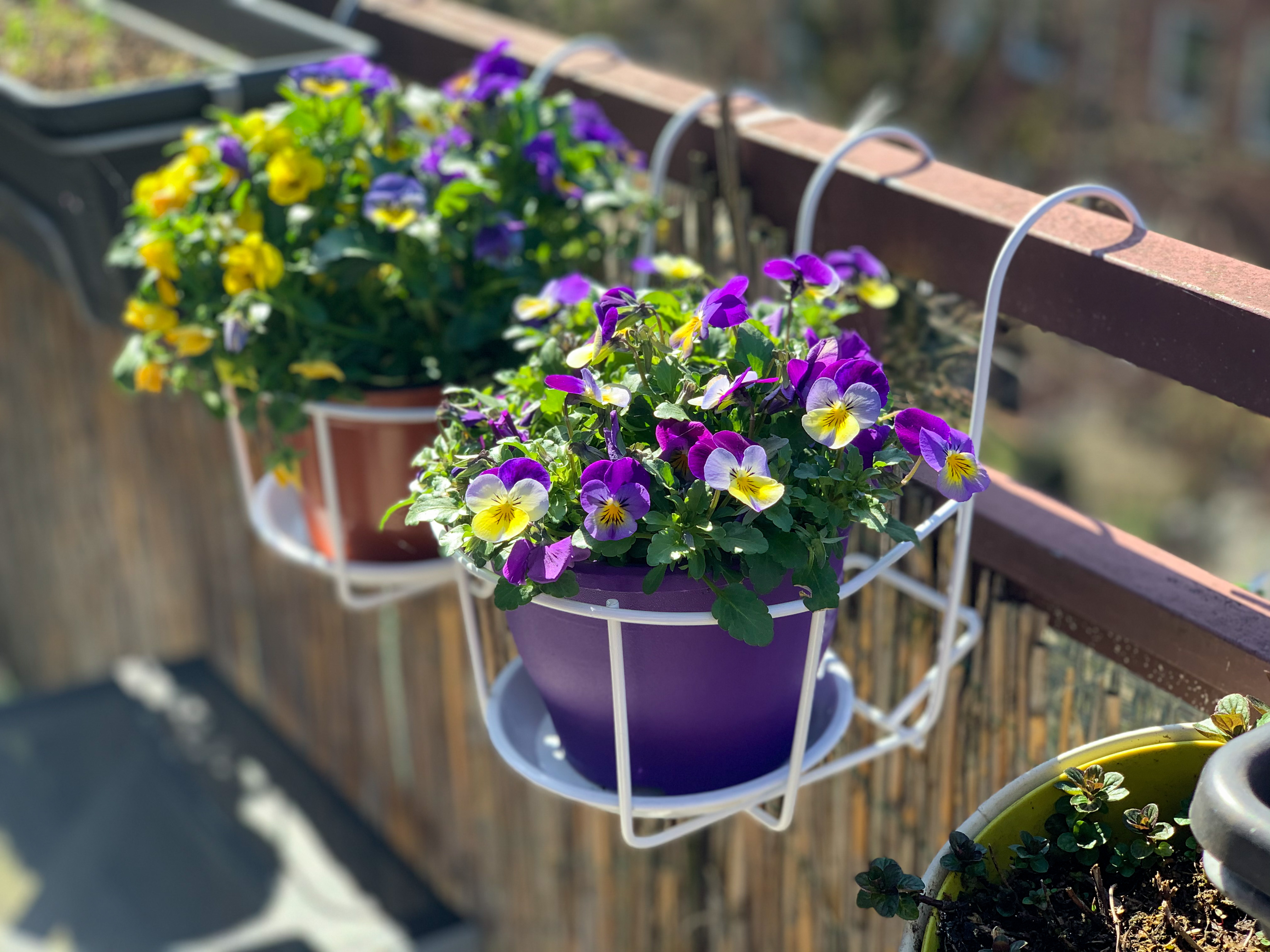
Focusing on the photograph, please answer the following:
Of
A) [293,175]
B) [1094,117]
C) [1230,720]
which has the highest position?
[293,175]

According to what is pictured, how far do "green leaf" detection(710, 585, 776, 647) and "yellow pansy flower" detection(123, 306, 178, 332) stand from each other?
2.07ft

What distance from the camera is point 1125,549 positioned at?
3.28 ft

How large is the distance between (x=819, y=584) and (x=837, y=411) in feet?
0.36

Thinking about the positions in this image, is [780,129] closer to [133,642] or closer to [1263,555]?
[133,642]

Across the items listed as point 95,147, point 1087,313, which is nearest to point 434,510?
point 1087,313

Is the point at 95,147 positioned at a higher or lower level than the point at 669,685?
higher

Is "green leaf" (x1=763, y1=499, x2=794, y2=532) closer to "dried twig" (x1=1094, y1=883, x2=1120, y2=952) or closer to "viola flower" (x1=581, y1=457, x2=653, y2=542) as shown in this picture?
"viola flower" (x1=581, y1=457, x2=653, y2=542)

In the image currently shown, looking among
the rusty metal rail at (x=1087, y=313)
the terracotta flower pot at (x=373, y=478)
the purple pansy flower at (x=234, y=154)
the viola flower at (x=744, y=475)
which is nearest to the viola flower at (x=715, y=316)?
the viola flower at (x=744, y=475)

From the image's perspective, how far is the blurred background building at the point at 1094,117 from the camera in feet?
26.3

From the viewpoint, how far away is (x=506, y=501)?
76cm

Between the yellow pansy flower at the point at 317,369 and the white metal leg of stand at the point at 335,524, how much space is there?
4 centimetres

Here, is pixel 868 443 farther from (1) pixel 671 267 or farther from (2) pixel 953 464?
(1) pixel 671 267

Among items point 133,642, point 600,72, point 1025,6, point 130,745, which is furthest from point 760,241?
point 1025,6

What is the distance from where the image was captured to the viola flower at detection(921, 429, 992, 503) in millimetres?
759
